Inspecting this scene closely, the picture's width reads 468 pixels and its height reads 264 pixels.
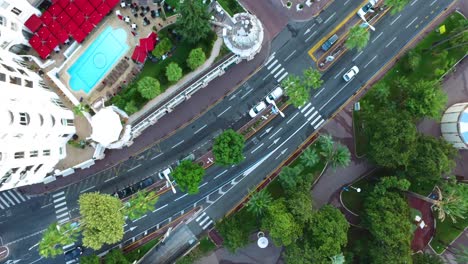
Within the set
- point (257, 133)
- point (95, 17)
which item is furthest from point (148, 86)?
point (257, 133)

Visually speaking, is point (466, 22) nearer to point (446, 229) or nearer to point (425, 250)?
point (446, 229)

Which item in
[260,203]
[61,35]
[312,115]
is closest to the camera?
[260,203]

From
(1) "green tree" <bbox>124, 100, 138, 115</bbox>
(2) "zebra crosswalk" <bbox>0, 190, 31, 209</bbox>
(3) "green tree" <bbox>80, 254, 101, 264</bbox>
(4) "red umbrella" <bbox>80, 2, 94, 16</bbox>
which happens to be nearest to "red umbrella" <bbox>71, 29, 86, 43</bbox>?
(4) "red umbrella" <bbox>80, 2, 94, 16</bbox>

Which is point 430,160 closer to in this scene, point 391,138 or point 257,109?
point 391,138

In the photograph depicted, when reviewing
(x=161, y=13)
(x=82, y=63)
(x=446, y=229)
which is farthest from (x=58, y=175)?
(x=446, y=229)

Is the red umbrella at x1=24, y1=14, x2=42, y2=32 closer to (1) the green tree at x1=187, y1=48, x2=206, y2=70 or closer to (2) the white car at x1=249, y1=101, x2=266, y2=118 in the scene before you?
(1) the green tree at x1=187, y1=48, x2=206, y2=70

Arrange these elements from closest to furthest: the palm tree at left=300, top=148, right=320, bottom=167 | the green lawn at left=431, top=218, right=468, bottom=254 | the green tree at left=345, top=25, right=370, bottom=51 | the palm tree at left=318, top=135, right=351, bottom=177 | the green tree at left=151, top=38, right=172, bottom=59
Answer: the green tree at left=345, top=25, right=370, bottom=51, the palm tree at left=318, top=135, right=351, bottom=177, the green tree at left=151, top=38, right=172, bottom=59, the palm tree at left=300, top=148, right=320, bottom=167, the green lawn at left=431, top=218, right=468, bottom=254

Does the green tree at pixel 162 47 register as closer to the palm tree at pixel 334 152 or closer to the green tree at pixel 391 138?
the palm tree at pixel 334 152
